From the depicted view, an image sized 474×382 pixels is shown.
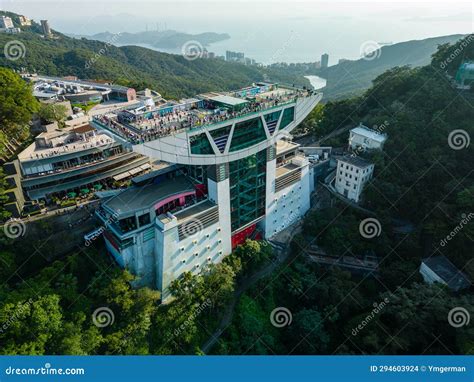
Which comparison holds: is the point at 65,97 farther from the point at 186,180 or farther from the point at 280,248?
the point at 280,248

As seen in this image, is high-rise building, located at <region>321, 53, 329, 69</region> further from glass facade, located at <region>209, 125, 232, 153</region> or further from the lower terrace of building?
the lower terrace of building

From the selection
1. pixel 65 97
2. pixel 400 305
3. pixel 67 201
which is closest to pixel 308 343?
pixel 400 305

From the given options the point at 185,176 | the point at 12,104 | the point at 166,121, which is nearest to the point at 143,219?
the point at 185,176

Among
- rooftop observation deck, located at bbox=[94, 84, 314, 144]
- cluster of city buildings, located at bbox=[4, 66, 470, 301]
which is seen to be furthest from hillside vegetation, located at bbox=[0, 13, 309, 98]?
rooftop observation deck, located at bbox=[94, 84, 314, 144]

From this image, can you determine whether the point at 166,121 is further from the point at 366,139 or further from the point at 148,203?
the point at 366,139

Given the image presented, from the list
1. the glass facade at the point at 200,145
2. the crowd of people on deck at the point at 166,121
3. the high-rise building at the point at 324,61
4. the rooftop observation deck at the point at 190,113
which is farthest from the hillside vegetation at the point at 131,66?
the glass facade at the point at 200,145

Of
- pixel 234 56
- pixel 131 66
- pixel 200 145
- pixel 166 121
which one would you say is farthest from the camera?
pixel 234 56
